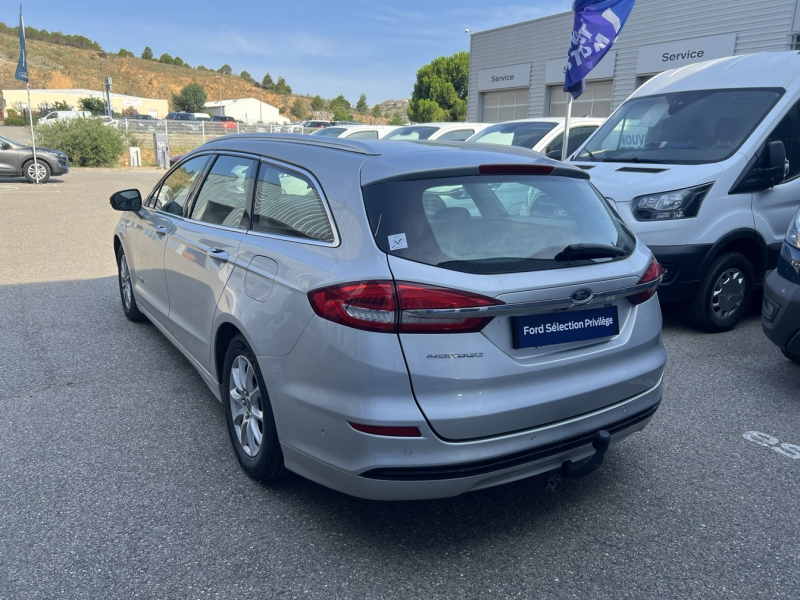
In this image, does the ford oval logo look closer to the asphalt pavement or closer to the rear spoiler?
the rear spoiler

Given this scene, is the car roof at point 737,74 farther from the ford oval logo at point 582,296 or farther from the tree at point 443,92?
the tree at point 443,92

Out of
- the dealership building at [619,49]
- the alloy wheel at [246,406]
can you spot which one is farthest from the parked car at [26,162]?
the alloy wheel at [246,406]

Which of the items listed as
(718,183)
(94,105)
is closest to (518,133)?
(718,183)

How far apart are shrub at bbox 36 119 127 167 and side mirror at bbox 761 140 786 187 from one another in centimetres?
2795

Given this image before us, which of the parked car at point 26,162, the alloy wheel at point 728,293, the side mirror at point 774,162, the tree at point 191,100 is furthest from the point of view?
the tree at point 191,100

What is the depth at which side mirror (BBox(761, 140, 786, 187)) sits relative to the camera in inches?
207

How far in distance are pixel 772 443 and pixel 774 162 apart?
271cm

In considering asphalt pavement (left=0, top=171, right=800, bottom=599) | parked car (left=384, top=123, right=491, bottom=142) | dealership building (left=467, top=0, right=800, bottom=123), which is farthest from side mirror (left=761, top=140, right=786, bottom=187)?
dealership building (left=467, top=0, right=800, bottom=123)

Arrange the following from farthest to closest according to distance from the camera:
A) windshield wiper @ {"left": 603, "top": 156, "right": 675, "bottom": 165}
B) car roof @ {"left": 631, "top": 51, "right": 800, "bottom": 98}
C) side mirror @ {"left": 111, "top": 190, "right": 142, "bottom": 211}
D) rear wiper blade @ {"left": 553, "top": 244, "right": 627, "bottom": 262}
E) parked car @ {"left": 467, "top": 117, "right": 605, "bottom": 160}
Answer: parked car @ {"left": 467, "top": 117, "right": 605, "bottom": 160}, car roof @ {"left": 631, "top": 51, "right": 800, "bottom": 98}, windshield wiper @ {"left": 603, "top": 156, "right": 675, "bottom": 165}, side mirror @ {"left": 111, "top": 190, "right": 142, "bottom": 211}, rear wiper blade @ {"left": 553, "top": 244, "right": 627, "bottom": 262}

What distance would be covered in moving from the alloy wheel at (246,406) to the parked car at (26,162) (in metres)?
19.7

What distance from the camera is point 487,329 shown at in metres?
2.37

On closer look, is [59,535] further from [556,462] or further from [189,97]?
[189,97]

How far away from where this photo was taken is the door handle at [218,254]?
325 cm

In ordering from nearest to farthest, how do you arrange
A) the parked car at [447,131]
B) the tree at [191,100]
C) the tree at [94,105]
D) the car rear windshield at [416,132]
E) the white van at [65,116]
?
the parked car at [447,131]
the car rear windshield at [416,132]
the white van at [65,116]
the tree at [94,105]
the tree at [191,100]
